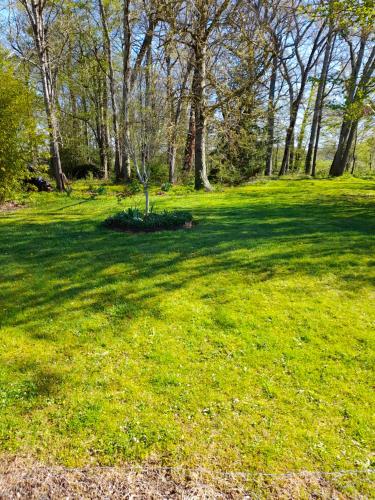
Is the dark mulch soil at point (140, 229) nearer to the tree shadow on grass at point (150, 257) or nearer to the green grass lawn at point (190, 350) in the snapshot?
the tree shadow on grass at point (150, 257)

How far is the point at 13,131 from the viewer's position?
906cm

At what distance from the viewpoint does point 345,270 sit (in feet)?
17.7

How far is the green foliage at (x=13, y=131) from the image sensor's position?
28.7ft

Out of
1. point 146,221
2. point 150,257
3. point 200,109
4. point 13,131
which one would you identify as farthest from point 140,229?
point 200,109

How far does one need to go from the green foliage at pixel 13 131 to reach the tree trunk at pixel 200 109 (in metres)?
6.27

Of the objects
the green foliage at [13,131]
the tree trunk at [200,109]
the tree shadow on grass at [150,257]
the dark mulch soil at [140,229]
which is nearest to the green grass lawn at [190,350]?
the tree shadow on grass at [150,257]

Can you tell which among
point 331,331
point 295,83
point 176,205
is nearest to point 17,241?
point 176,205

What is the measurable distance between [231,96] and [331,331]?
11.0 m

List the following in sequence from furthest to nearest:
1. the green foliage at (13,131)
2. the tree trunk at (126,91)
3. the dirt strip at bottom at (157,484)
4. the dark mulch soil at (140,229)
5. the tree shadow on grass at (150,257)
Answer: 1. the green foliage at (13,131)
2. the tree trunk at (126,91)
3. the dark mulch soil at (140,229)
4. the tree shadow on grass at (150,257)
5. the dirt strip at bottom at (157,484)

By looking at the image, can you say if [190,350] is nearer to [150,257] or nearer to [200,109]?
[150,257]

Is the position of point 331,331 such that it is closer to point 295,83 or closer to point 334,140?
point 295,83

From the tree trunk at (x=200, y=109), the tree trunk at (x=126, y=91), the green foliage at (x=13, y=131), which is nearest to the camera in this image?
the tree trunk at (x=126, y=91)

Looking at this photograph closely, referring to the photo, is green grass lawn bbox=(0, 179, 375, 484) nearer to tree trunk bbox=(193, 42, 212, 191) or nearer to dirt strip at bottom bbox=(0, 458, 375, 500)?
dirt strip at bottom bbox=(0, 458, 375, 500)

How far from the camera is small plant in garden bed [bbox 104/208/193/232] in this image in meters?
7.69
